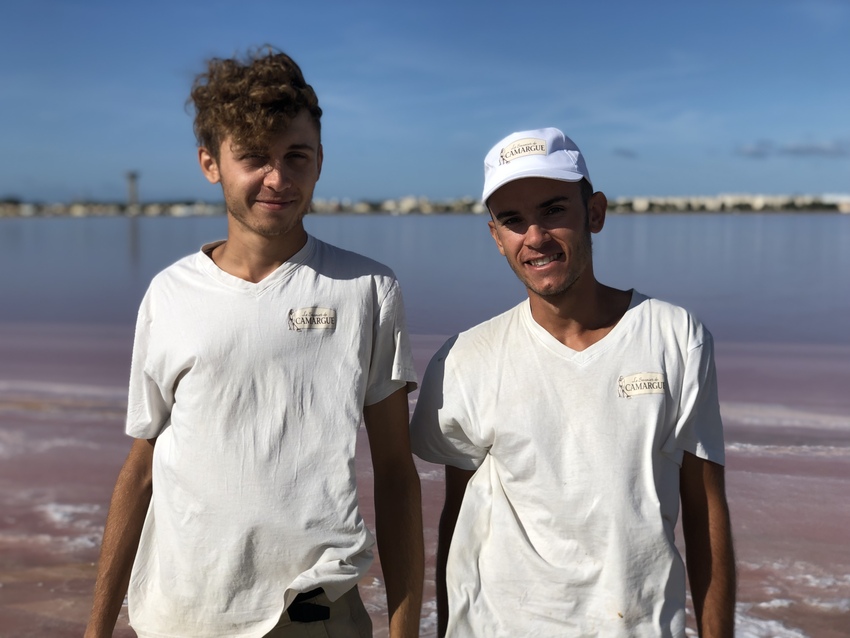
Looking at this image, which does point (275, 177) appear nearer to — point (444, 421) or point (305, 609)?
point (444, 421)

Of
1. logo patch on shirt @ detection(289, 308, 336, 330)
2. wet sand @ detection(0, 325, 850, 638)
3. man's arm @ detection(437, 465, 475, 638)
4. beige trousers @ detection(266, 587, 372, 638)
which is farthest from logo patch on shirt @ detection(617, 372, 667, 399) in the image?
wet sand @ detection(0, 325, 850, 638)

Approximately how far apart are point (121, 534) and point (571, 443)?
1.37 metres

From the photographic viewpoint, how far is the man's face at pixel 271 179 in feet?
8.44

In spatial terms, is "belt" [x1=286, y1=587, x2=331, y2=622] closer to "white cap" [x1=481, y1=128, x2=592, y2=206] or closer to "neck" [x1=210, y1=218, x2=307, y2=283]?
"neck" [x1=210, y1=218, x2=307, y2=283]

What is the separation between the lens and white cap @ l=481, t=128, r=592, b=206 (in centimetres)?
251

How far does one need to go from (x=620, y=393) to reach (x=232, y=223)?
3.98 feet

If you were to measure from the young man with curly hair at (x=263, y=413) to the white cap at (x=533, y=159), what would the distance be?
17.7 inches

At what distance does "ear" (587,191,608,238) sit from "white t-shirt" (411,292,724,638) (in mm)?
275

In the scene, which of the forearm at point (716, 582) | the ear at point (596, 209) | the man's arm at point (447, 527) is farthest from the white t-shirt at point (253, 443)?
the forearm at point (716, 582)

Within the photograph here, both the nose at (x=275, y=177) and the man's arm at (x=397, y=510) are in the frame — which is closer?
the nose at (x=275, y=177)

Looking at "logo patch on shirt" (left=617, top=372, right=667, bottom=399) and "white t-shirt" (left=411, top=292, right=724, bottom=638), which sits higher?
"logo patch on shirt" (left=617, top=372, right=667, bottom=399)

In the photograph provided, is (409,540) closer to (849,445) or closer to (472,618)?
(472,618)

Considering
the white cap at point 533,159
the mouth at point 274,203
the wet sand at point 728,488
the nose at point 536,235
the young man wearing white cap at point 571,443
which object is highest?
the white cap at point 533,159

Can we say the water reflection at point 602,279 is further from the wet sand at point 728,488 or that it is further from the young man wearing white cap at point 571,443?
the young man wearing white cap at point 571,443
